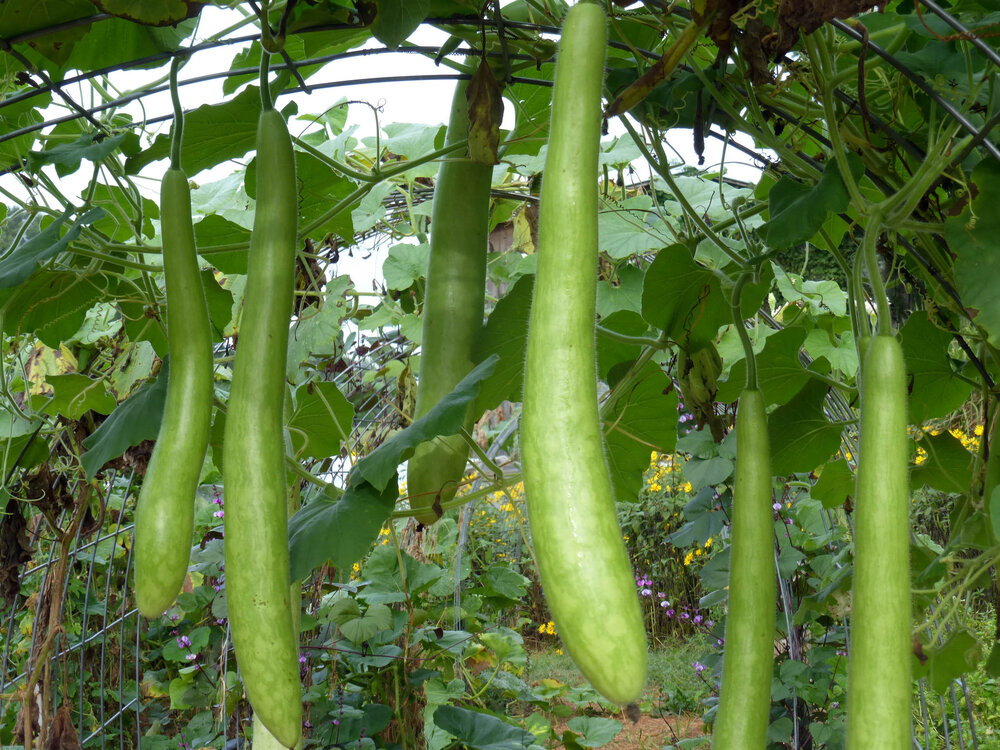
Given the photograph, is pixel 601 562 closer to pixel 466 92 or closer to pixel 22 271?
pixel 466 92

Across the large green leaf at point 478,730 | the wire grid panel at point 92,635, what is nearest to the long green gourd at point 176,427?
the large green leaf at point 478,730

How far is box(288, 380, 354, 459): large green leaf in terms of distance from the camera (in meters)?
1.65

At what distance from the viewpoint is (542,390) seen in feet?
1.67

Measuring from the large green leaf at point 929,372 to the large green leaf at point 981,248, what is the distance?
0.37 meters

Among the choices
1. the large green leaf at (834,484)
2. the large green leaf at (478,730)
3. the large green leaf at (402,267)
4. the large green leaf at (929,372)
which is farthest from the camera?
the large green leaf at (402,267)

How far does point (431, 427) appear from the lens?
0.94 m

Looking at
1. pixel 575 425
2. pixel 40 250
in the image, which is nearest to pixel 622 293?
pixel 40 250

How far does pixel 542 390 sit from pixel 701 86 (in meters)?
0.70

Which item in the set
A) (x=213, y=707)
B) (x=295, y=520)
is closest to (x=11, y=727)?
(x=213, y=707)

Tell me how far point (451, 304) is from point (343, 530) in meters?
0.32

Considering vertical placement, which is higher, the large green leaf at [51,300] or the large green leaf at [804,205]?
the large green leaf at [51,300]

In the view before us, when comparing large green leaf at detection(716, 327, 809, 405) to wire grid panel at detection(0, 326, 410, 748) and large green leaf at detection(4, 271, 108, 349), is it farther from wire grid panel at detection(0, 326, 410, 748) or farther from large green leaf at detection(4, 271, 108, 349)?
wire grid panel at detection(0, 326, 410, 748)

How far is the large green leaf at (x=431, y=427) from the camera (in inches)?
36.7

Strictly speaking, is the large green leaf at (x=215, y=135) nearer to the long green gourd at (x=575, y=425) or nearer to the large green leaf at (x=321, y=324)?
the long green gourd at (x=575, y=425)
